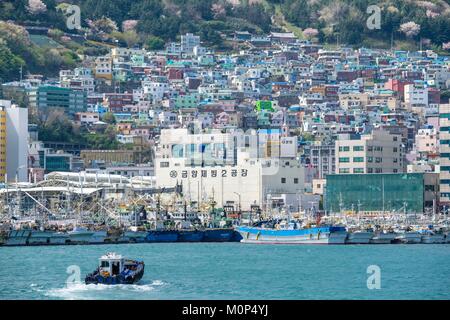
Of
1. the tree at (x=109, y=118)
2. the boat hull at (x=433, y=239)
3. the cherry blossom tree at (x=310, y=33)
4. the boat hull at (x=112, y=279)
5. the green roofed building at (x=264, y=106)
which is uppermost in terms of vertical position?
the cherry blossom tree at (x=310, y=33)

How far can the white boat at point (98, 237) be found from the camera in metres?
80.4

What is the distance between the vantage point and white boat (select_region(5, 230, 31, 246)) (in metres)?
77.1

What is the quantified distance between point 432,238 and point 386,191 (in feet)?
29.9

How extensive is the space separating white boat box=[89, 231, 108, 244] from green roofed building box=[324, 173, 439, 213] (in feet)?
53.3

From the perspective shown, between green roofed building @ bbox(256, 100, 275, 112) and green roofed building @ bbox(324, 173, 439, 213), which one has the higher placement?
green roofed building @ bbox(256, 100, 275, 112)

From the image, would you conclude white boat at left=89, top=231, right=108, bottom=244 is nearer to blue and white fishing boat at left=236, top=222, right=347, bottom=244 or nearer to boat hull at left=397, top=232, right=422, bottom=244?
blue and white fishing boat at left=236, top=222, right=347, bottom=244

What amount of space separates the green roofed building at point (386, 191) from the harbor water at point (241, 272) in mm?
12748

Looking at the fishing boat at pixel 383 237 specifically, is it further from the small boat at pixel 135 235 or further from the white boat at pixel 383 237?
the small boat at pixel 135 235

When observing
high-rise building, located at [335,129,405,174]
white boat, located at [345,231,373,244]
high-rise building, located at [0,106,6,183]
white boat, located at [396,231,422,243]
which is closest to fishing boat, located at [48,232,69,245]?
white boat, located at [345,231,373,244]

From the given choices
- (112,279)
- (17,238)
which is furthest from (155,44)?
(112,279)

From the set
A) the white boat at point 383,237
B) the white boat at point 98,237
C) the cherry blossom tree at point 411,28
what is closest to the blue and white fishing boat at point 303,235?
the white boat at point 383,237

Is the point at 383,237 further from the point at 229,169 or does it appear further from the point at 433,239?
the point at 229,169

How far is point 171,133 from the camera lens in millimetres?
109688
